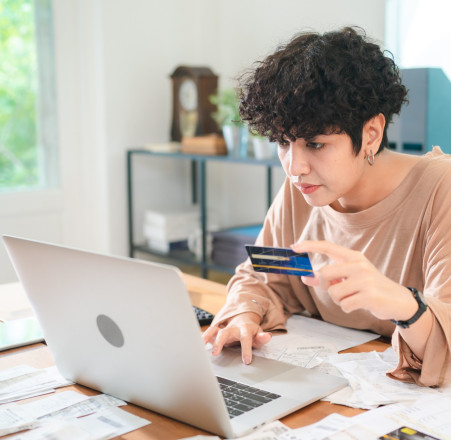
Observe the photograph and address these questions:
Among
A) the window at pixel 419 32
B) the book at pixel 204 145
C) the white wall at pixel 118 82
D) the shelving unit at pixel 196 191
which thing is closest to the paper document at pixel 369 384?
the shelving unit at pixel 196 191

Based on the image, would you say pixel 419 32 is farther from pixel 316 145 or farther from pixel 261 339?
pixel 261 339

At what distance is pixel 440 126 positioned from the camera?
227 cm

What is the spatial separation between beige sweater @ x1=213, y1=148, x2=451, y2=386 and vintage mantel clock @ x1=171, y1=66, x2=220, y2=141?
6.30 ft

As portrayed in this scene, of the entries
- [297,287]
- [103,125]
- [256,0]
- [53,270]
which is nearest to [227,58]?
[256,0]

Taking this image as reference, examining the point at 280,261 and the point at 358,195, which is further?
the point at 358,195

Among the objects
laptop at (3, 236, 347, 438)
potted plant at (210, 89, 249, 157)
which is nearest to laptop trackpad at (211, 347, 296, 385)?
laptop at (3, 236, 347, 438)

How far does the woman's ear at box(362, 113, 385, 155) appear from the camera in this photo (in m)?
1.24

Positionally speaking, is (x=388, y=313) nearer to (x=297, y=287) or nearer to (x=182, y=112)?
(x=297, y=287)

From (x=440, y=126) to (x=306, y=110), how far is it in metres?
1.27

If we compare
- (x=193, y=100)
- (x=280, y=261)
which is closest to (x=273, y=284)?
(x=280, y=261)

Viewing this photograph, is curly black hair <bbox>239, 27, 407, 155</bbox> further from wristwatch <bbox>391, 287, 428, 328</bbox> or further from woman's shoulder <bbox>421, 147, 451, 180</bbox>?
wristwatch <bbox>391, 287, 428, 328</bbox>

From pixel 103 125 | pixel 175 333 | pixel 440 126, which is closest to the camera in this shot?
pixel 175 333

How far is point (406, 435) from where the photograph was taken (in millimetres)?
910

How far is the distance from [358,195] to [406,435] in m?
0.56
